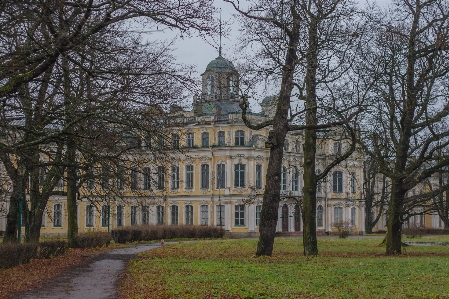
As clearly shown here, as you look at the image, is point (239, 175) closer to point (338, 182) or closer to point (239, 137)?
point (239, 137)

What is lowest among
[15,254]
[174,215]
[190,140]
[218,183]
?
[174,215]

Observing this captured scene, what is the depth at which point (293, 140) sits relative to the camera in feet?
214

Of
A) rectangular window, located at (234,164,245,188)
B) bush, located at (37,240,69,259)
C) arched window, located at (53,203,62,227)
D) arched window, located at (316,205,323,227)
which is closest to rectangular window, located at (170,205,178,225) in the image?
rectangular window, located at (234,164,245,188)

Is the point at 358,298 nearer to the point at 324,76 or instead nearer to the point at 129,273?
the point at 129,273

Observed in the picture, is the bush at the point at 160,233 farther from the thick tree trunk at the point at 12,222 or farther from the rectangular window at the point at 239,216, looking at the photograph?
the thick tree trunk at the point at 12,222

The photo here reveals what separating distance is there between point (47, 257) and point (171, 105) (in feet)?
27.8

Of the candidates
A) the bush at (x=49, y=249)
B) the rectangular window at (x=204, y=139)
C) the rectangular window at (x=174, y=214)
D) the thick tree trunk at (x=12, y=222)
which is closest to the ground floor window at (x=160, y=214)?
the rectangular window at (x=174, y=214)

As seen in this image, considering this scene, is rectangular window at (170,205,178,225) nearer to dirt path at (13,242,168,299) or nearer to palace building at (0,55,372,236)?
palace building at (0,55,372,236)

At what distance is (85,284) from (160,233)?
109 feet

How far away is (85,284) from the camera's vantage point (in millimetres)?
15852

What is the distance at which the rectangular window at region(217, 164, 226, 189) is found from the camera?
61906 millimetres

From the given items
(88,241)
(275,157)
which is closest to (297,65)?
(275,157)

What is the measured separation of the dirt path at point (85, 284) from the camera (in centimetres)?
1366

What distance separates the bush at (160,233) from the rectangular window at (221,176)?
876cm
